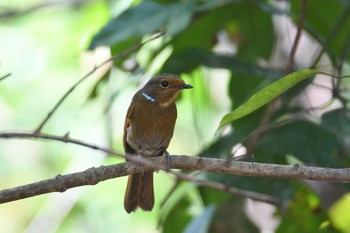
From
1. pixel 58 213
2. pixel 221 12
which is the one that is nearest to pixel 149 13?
pixel 221 12

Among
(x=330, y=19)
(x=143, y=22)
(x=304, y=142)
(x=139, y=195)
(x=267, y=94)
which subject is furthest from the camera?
(x=330, y=19)

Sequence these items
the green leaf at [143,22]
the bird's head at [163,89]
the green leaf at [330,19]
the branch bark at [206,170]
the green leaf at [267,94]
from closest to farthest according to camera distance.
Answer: the branch bark at [206,170], the green leaf at [267,94], the green leaf at [143,22], the bird's head at [163,89], the green leaf at [330,19]

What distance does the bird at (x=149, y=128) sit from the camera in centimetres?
448

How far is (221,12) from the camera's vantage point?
474cm

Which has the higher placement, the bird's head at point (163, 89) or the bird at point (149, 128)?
the bird's head at point (163, 89)

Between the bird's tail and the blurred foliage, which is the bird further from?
the blurred foliage

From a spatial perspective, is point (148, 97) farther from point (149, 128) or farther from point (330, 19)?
point (330, 19)

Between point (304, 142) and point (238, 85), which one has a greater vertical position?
point (304, 142)

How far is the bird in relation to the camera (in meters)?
4.48

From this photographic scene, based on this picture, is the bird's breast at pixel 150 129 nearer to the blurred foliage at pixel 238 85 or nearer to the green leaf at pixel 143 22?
the blurred foliage at pixel 238 85

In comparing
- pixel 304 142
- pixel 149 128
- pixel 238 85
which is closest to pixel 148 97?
pixel 149 128

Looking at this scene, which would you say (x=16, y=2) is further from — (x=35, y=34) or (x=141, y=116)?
(x=141, y=116)

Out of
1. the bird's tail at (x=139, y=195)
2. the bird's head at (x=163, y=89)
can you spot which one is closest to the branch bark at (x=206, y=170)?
the bird's tail at (x=139, y=195)

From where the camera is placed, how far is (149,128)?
457cm
